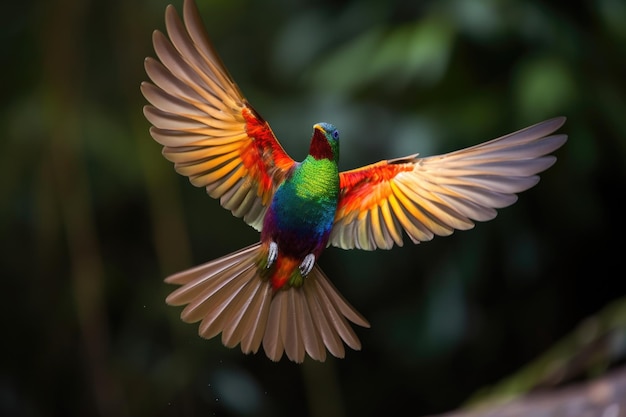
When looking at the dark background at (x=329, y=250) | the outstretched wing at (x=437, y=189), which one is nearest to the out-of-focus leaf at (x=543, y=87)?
the dark background at (x=329, y=250)

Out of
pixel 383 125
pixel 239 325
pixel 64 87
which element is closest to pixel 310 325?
pixel 239 325

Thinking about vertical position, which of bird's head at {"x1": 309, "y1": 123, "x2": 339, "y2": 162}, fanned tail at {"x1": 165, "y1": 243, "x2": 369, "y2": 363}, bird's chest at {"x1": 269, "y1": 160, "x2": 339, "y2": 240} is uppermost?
bird's head at {"x1": 309, "y1": 123, "x2": 339, "y2": 162}

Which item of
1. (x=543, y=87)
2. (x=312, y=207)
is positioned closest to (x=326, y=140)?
(x=312, y=207)

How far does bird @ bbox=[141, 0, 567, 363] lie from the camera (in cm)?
19

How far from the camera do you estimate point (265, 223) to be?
21cm

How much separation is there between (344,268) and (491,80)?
30 centimetres

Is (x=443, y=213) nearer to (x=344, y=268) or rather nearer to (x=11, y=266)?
(x=344, y=268)

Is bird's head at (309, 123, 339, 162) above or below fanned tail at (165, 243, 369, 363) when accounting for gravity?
above

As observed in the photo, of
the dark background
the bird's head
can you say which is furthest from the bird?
the dark background

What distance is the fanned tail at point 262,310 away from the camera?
20 centimetres

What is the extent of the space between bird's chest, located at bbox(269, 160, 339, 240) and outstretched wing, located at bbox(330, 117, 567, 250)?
0.01 metres

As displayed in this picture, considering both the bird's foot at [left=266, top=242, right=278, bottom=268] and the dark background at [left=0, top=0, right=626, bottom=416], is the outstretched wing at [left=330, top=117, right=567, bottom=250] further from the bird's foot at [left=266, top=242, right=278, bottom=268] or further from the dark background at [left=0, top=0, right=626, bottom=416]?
the dark background at [left=0, top=0, right=626, bottom=416]

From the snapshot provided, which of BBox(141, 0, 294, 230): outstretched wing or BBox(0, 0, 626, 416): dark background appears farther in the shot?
BBox(0, 0, 626, 416): dark background

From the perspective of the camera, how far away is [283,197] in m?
0.22
